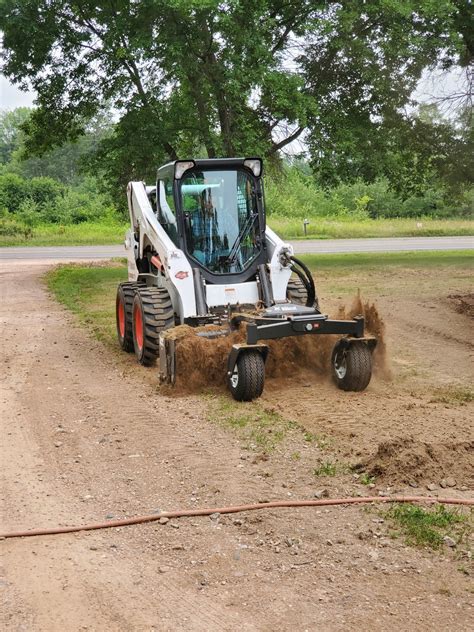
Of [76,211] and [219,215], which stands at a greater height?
[76,211]

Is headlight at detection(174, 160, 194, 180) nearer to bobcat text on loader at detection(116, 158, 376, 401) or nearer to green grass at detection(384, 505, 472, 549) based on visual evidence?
bobcat text on loader at detection(116, 158, 376, 401)

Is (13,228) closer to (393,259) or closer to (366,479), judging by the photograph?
(393,259)

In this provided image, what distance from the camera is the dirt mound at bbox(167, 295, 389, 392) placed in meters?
9.20

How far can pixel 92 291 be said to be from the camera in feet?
63.2

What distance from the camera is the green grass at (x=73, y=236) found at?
1428 inches

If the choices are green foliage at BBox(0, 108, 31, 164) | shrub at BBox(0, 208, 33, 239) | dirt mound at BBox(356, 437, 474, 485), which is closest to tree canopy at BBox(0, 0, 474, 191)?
dirt mound at BBox(356, 437, 474, 485)

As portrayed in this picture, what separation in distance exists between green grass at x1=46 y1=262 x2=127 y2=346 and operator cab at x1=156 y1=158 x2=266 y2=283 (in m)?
2.68

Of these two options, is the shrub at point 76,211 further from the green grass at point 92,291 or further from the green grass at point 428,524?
the green grass at point 428,524

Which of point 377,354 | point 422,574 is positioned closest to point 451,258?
point 377,354

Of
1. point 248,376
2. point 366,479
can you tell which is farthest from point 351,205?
point 366,479

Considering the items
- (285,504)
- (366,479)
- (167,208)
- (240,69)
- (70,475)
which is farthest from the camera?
(240,69)

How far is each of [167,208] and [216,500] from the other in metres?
5.60

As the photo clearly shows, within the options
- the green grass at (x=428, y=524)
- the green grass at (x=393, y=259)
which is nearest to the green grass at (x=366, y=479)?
the green grass at (x=428, y=524)

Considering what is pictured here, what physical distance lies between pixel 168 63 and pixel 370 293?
6462 millimetres
